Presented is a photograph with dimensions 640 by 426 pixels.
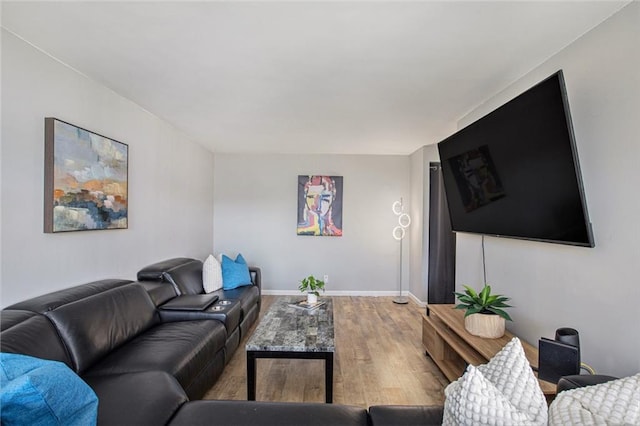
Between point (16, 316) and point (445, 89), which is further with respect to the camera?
point (445, 89)

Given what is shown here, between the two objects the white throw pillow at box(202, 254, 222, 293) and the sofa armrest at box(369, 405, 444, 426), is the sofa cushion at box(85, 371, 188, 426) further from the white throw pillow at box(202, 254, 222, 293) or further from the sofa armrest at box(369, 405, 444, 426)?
the white throw pillow at box(202, 254, 222, 293)

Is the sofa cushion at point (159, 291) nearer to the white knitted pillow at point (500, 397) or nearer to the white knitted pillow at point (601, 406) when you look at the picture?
the white knitted pillow at point (500, 397)

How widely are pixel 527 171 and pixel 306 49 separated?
1.57 m

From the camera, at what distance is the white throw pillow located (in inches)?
141

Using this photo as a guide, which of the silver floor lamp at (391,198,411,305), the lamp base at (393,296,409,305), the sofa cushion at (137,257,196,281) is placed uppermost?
the silver floor lamp at (391,198,411,305)

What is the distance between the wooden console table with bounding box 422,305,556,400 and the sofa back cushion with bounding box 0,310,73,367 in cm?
245

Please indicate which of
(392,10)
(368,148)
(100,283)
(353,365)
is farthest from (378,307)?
(392,10)

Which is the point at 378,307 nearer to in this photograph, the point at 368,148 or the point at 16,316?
the point at 368,148

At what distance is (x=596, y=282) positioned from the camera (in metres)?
1.67

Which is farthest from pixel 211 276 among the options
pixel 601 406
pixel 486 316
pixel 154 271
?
pixel 601 406

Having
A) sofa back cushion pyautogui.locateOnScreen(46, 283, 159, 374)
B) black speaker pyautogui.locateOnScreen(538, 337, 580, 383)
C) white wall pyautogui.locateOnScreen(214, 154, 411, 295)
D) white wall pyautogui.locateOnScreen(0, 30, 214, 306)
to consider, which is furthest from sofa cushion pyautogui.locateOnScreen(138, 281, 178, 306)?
black speaker pyautogui.locateOnScreen(538, 337, 580, 383)

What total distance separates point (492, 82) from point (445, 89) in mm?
344

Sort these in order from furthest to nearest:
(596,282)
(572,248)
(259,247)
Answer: (259,247)
(572,248)
(596,282)

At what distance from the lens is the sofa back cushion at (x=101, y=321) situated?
5.79 feet
